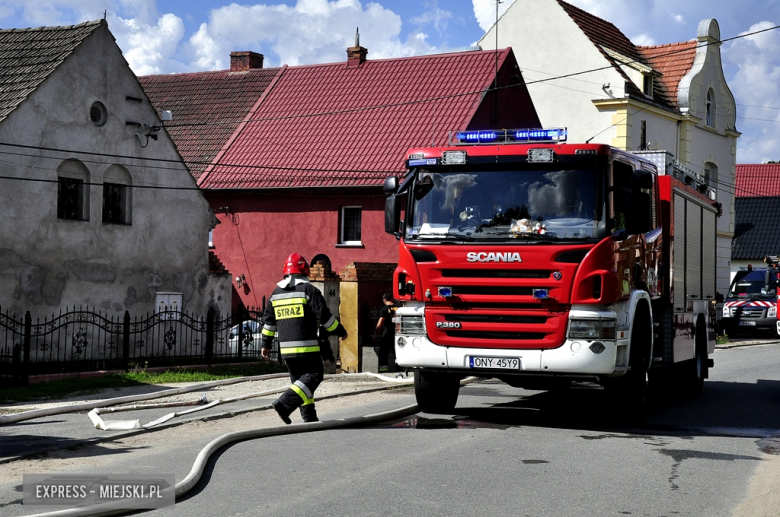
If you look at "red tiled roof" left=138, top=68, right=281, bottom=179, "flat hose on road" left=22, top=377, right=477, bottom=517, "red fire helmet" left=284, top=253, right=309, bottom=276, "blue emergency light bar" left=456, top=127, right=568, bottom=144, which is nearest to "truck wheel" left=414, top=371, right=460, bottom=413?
"flat hose on road" left=22, top=377, right=477, bottom=517

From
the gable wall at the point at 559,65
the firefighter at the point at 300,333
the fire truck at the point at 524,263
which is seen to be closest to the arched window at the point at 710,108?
the gable wall at the point at 559,65

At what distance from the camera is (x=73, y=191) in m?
23.2

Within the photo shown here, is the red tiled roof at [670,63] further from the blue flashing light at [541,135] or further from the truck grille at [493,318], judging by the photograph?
the truck grille at [493,318]

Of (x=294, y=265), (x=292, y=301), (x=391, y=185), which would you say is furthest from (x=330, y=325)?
(x=391, y=185)

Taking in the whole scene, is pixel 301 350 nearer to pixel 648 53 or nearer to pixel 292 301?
pixel 292 301

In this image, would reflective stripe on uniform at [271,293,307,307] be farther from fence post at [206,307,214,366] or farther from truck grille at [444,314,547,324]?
fence post at [206,307,214,366]

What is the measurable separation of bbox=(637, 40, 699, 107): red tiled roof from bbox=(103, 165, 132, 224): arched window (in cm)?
2583

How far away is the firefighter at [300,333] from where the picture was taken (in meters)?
11.0

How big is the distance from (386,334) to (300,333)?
8.34 metres

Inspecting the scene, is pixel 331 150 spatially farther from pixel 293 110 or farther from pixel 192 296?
pixel 192 296

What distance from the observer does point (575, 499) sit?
7.55 metres

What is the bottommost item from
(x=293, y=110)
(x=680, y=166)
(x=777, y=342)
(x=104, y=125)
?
(x=777, y=342)

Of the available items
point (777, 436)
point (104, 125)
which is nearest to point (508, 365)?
point (777, 436)

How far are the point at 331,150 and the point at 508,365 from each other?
24.3 m
